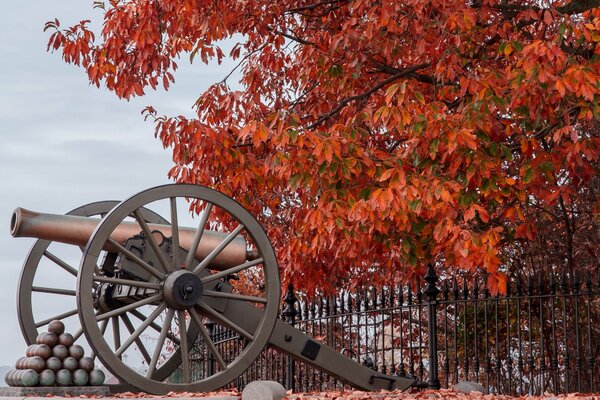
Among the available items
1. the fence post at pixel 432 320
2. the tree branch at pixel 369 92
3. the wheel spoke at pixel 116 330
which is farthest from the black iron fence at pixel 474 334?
the wheel spoke at pixel 116 330

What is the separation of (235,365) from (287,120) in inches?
143

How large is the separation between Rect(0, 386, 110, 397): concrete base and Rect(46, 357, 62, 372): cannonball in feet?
0.55

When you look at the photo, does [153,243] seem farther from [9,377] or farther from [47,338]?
[9,377]

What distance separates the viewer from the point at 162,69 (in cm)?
1382

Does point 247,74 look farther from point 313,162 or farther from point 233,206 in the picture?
point 233,206

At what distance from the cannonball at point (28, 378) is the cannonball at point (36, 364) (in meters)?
0.06

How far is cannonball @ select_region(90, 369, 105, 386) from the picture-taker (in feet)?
27.0

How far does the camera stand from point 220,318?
8.76 m

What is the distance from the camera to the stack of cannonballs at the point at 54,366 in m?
8.08

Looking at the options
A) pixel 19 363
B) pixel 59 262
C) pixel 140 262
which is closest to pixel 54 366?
pixel 19 363

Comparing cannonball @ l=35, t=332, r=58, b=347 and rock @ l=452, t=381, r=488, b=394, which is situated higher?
cannonball @ l=35, t=332, r=58, b=347

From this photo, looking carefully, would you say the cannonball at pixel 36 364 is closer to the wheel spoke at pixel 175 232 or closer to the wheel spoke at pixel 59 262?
the wheel spoke at pixel 175 232

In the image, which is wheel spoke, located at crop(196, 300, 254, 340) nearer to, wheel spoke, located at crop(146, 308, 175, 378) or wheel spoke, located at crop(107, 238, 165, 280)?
wheel spoke, located at crop(146, 308, 175, 378)

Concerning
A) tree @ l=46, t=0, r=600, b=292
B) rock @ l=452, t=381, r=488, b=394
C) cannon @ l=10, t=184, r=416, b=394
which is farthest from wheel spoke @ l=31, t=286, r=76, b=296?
rock @ l=452, t=381, r=488, b=394
